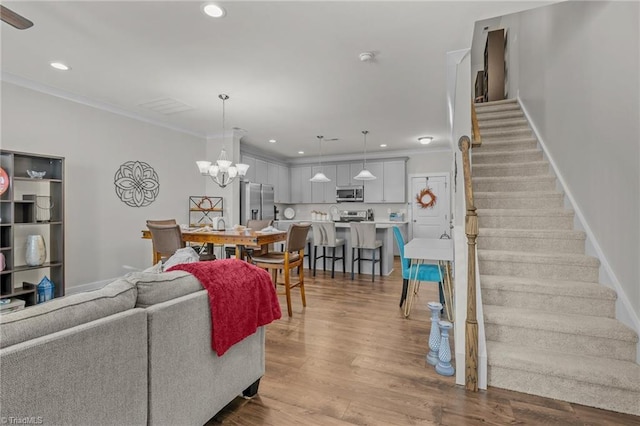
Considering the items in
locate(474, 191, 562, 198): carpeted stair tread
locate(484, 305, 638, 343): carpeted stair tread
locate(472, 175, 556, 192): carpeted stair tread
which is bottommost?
locate(484, 305, 638, 343): carpeted stair tread

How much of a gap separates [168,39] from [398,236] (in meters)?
2.89

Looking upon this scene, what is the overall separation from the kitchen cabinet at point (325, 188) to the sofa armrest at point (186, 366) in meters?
6.64

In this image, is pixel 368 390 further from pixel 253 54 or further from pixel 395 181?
pixel 395 181

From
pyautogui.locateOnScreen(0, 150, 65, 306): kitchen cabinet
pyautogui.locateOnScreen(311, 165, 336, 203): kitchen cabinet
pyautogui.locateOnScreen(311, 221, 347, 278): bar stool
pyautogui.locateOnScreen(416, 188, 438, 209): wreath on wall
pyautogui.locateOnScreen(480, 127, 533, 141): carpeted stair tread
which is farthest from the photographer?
pyautogui.locateOnScreen(311, 165, 336, 203): kitchen cabinet

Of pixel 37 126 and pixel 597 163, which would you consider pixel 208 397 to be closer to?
pixel 597 163

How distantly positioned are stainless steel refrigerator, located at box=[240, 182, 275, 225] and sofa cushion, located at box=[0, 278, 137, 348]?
495 cm

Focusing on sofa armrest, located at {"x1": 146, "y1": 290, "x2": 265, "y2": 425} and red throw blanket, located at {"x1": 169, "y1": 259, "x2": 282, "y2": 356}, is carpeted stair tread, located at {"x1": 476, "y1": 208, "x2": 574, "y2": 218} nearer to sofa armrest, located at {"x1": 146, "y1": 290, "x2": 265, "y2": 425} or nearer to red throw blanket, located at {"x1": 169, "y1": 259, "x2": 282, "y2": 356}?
red throw blanket, located at {"x1": 169, "y1": 259, "x2": 282, "y2": 356}

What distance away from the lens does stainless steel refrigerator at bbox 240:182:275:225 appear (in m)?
6.23

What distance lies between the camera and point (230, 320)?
1.64m

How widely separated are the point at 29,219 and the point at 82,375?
11.2 ft

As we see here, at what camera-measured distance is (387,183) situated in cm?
764

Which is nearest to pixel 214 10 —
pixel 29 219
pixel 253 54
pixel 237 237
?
pixel 253 54

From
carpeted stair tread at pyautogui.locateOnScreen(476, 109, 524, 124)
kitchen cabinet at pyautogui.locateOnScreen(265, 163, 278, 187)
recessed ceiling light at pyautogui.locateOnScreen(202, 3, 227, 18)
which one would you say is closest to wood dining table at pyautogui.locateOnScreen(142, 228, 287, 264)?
recessed ceiling light at pyautogui.locateOnScreen(202, 3, 227, 18)

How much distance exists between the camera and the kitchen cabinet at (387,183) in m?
7.50
